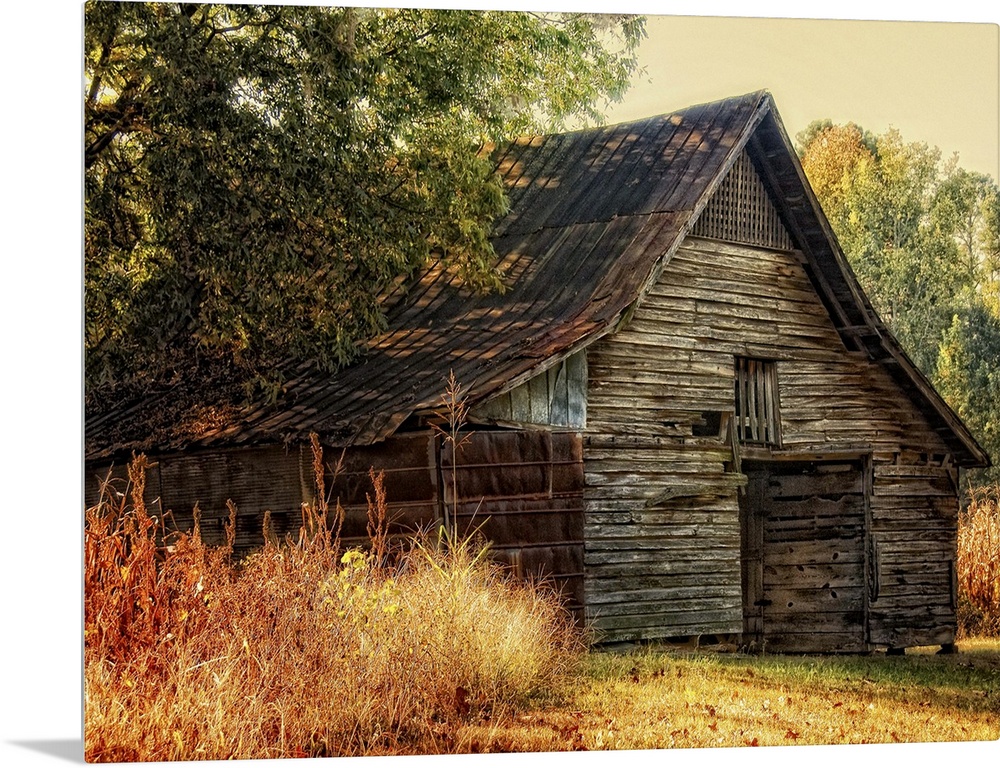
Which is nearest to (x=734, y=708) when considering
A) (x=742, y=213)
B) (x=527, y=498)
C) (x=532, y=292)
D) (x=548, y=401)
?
(x=527, y=498)

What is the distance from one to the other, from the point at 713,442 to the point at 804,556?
9.03 feet

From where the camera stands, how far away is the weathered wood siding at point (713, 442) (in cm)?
1507

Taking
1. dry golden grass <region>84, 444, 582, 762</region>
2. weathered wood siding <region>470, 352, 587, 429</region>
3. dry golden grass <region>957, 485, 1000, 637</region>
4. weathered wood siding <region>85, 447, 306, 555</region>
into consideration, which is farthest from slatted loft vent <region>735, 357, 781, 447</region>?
dry golden grass <region>84, 444, 582, 762</region>

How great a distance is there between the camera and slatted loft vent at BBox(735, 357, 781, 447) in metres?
16.8

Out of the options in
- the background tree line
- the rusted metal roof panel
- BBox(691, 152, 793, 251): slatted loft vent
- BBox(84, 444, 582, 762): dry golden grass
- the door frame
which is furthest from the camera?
the background tree line

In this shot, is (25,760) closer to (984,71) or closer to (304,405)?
(304,405)

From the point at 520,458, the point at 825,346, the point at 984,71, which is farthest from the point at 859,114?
the point at 520,458

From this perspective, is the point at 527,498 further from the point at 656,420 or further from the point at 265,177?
the point at 265,177

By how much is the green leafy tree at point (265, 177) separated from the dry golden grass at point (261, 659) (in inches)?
126

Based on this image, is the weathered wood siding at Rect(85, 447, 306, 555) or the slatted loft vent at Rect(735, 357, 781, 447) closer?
the weathered wood siding at Rect(85, 447, 306, 555)

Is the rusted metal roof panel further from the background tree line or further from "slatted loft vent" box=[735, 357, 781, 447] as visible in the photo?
the background tree line

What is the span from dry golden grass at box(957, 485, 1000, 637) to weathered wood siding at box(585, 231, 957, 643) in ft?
4.11

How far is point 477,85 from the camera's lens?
15711mm

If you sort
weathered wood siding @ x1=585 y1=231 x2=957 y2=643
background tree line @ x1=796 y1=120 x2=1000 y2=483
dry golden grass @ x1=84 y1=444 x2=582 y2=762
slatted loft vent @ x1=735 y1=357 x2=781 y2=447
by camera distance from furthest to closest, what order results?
background tree line @ x1=796 y1=120 x2=1000 y2=483 < slatted loft vent @ x1=735 y1=357 x2=781 y2=447 < weathered wood siding @ x1=585 y1=231 x2=957 y2=643 < dry golden grass @ x1=84 y1=444 x2=582 y2=762
